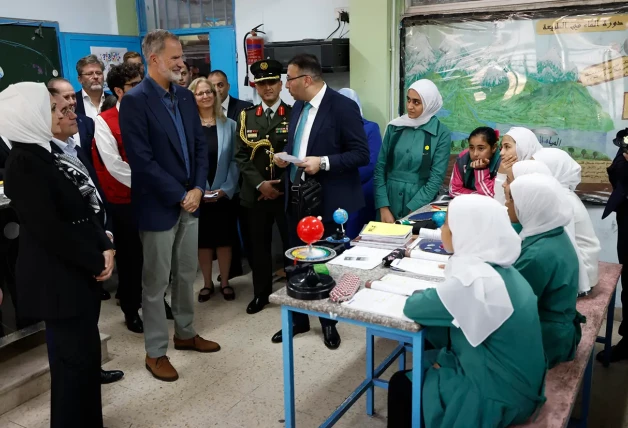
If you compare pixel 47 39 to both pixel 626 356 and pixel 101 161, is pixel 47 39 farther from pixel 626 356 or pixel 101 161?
pixel 626 356

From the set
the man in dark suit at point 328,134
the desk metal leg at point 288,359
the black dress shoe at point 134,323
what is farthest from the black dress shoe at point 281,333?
the desk metal leg at point 288,359

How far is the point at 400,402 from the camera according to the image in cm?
191

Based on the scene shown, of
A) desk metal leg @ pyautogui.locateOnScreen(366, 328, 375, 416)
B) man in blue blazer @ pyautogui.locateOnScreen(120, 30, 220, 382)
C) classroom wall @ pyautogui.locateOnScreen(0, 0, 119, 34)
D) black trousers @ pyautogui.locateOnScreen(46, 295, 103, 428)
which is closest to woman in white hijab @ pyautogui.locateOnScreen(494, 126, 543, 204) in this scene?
desk metal leg @ pyautogui.locateOnScreen(366, 328, 375, 416)

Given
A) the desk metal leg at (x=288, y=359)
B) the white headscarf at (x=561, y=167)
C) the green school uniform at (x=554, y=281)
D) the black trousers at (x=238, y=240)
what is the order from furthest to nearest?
1. the black trousers at (x=238, y=240)
2. the white headscarf at (x=561, y=167)
3. the desk metal leg at (x=288, y=359)
4. the green school uniform at (x=554, y=281)

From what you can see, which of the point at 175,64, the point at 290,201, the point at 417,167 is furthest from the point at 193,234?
the point at 417,167

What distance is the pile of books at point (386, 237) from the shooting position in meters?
2.47

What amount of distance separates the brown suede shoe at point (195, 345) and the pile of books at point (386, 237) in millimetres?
1254

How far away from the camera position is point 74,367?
2094 mm

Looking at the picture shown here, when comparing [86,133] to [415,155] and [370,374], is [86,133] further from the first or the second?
[370,374]

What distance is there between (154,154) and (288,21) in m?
2.54

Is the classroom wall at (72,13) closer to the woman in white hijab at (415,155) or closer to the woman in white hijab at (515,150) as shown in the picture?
the woman in white hijab at (415,155)

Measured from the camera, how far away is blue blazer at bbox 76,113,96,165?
3.33 m

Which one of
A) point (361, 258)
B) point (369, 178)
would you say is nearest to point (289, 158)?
point (361, 258)

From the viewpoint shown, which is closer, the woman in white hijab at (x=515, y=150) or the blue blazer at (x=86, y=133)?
the woman in white hijab at (x=515, y=150)
